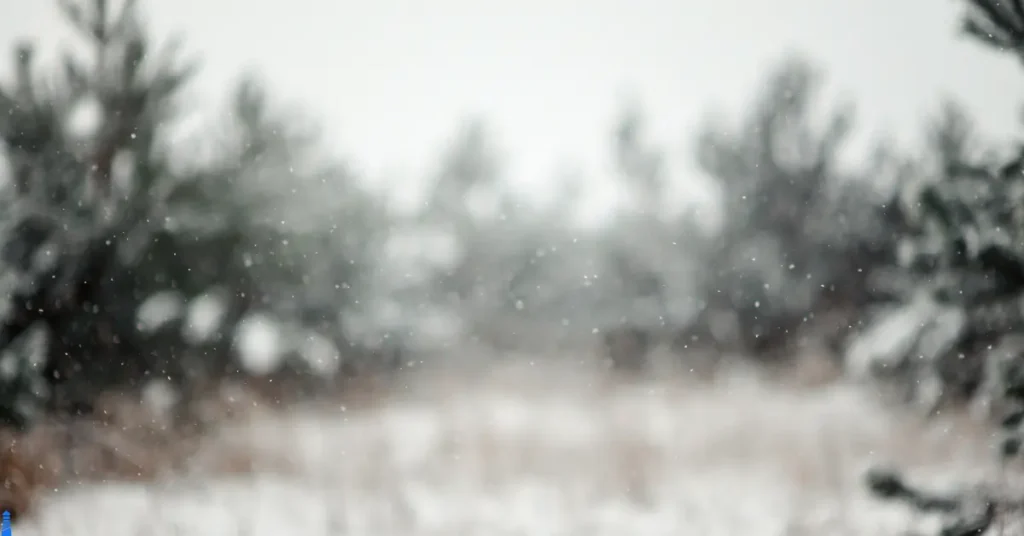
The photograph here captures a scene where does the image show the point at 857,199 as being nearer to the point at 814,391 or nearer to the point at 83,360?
the point at 814,391

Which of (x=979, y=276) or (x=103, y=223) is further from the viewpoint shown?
(x=103, y=223)

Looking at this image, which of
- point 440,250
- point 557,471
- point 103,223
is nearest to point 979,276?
point 557,471

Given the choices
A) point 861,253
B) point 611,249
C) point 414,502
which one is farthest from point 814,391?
point 611,249

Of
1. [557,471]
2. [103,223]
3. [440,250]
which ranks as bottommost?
[557,471]

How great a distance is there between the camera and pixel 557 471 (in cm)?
411

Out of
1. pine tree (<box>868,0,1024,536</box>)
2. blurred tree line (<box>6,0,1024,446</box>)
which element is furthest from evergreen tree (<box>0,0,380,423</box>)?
pine tree (<box>868,0,1024,536</box>)

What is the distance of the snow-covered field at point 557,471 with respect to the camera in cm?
333

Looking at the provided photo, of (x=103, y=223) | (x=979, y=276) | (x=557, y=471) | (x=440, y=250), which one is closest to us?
(x=979, y=276)

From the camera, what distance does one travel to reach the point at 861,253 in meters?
6.89

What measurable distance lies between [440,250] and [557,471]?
440cm

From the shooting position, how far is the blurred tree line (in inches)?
106

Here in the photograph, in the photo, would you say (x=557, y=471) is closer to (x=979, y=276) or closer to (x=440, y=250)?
(x=979, y=276)

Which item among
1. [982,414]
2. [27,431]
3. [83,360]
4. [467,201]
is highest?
[467,201]

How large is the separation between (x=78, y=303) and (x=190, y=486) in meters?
1.62
